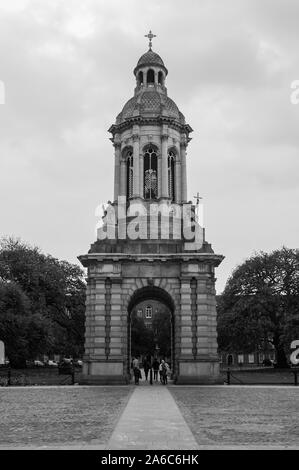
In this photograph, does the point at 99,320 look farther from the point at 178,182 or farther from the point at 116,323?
the point at 178,182

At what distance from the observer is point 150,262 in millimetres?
35438

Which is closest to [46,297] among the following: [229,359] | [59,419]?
[229,359]

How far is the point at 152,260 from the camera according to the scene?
35312 millimetres

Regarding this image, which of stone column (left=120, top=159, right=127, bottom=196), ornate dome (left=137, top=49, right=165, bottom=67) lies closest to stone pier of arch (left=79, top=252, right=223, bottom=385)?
stone column (left=120, top=159, right=127, bottom=196)

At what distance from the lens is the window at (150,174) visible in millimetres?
39844

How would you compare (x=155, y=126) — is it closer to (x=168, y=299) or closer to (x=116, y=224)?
(x=116, y=224)

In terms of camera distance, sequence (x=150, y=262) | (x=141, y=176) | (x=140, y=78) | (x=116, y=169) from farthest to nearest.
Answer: (x=140, y=78) < (x=116, y=169) < (x=141, y=176) < (x=150, y=262)

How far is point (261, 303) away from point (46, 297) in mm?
21782

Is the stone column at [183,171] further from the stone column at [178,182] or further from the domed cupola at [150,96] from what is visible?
the domed cupola at [150,96]

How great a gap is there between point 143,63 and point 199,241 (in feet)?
47.8

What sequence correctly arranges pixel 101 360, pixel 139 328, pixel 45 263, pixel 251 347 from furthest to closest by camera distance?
pixel 139 328 → pixel 45 263 → pixel 251 347 → pixel 101 360

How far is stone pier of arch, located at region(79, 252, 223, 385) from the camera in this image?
34.2 metres

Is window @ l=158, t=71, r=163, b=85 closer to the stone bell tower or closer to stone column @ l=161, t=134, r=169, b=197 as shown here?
the stone bell tower
